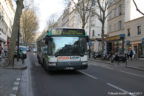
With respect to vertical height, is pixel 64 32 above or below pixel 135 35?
below

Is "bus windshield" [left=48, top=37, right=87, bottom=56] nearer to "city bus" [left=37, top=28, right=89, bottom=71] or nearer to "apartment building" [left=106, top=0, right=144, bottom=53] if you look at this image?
"city bus" [left=37, top=28, right=89, bottom=71]

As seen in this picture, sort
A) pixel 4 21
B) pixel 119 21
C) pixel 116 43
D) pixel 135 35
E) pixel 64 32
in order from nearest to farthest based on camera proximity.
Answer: pixel 64 32 → pixel 135 35 → pixel 119 21 → pixel 116 43 → pixel 4 21

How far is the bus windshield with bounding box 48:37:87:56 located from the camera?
38.1 feet

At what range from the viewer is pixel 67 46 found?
11.7 m

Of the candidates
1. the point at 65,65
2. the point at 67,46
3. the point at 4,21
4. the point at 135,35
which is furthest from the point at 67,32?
the point at 4,21

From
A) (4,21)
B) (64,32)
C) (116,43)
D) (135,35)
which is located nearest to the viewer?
(64,32)

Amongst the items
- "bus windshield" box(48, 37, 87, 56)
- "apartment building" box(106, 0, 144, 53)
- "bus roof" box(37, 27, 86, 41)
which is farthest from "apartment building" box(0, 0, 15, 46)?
"bus windshield" box(48, 37, 87, 56)

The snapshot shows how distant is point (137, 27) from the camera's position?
3041cm

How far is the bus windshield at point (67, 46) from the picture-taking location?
38.1 feet

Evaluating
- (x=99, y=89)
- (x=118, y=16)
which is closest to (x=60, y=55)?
(x=99, y=89)

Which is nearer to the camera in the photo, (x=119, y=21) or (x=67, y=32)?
(x=67, y=32)

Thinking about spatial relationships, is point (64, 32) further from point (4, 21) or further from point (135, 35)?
point (4, 21)

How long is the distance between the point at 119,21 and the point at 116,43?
4171 millimetres

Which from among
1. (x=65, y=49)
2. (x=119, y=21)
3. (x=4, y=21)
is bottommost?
(x=65, y=49)
